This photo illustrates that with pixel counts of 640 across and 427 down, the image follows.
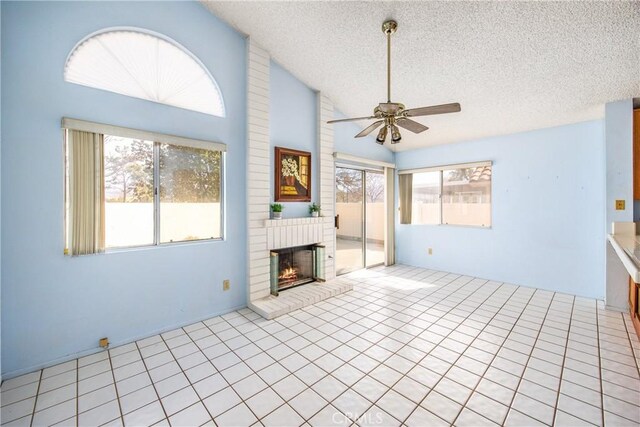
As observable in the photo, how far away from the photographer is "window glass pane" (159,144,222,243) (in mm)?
2941

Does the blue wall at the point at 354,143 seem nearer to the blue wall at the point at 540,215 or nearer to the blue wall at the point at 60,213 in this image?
the blue wall at the point at 540,215

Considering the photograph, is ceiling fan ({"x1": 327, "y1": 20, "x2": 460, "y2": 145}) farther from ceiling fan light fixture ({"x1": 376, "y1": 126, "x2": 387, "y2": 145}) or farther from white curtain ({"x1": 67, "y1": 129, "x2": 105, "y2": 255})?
white curtain ({"x1": 67, "y1": 129, "x2": 105, "y2": 255})

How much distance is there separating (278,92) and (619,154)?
4.54 meters

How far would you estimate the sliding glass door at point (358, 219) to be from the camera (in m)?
5.04

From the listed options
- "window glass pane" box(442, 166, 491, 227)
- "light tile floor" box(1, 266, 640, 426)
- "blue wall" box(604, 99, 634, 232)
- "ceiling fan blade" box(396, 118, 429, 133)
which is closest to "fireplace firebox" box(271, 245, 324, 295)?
"light tile floor" box(1, 266, 640, 426)

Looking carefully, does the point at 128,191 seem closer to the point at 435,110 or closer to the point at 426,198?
the point at 435,110

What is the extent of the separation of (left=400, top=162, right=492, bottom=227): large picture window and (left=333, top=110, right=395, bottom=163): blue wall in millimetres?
758

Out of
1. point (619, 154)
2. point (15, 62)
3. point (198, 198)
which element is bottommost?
point (198, 198)

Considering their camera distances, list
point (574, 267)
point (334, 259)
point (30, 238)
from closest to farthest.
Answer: point (30, 238), point (574, 267), point (334, 259)

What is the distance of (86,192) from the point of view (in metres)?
2.39

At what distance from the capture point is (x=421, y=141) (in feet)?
16.7

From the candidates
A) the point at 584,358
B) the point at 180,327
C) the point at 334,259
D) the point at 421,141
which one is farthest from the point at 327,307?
the point at 421,141

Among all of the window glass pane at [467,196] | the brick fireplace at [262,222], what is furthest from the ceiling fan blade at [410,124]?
the window glass pane at [467,196]

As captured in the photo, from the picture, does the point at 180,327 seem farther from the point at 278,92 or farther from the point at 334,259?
the point at 278,92
